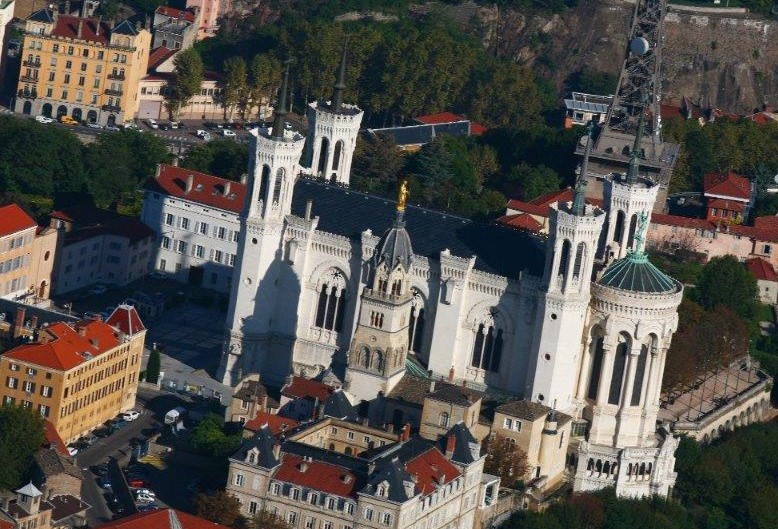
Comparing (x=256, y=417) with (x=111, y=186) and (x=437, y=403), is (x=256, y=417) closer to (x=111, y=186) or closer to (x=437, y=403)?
(x=437, y=403)

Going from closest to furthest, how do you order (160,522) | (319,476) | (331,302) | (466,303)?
1. (160,522)
2. (319,476)
3. (466,303)
4. (331,302)

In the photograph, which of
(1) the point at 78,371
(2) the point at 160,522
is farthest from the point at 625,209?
(2) the point at 160,522

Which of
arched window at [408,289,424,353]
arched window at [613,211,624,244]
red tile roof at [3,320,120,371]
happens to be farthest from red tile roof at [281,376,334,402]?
arched window at [613,211,624,244]

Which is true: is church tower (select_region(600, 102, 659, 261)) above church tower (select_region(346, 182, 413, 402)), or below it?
above

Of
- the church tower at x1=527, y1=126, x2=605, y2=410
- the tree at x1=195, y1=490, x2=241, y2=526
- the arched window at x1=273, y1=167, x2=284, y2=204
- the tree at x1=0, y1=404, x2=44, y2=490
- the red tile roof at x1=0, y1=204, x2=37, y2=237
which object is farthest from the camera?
the red tile roof at x1=0, y1=204, x2=37, y2=237

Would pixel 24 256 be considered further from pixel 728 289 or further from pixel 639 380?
pixel 728 289

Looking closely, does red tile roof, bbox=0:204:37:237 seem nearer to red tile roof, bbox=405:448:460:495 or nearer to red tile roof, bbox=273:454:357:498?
red tile roof, bbox=273:454:357:498

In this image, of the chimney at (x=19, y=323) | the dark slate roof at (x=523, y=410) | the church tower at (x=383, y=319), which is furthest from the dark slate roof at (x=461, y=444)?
the chimney at (x=19, y=323)
